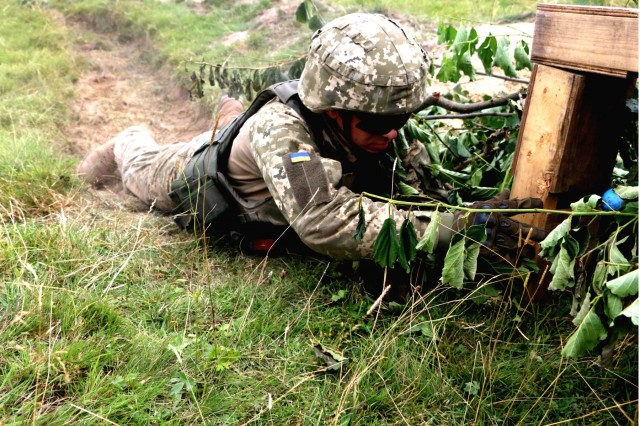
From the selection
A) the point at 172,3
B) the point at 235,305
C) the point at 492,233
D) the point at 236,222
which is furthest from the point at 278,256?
the point at 172,3

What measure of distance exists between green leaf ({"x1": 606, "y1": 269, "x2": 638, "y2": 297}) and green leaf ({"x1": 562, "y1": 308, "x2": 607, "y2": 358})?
12cm

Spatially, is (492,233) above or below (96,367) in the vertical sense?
above

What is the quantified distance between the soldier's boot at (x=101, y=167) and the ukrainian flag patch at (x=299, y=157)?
2.36 metres

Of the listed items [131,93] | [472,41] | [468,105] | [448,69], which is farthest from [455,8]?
[472,41]

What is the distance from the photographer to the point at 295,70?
450 cm

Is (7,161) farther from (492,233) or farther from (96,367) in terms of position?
(492,233)

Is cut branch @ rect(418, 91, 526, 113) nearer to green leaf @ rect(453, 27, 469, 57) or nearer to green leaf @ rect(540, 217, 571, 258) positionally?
green leaf @ rect(453, 27, 469, 57)

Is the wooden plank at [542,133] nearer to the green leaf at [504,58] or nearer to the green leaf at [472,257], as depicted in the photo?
the green leaf at [472,257]

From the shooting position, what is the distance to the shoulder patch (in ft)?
8.90

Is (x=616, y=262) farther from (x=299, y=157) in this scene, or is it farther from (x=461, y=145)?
(x=461, y=145)

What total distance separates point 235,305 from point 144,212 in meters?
1.57

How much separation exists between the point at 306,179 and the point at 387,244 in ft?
1.95

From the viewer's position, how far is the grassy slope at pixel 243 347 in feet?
6.97

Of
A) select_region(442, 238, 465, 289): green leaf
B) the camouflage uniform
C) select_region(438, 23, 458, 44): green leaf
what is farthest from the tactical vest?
select_region(442, 238, 465, 289): green leaf
